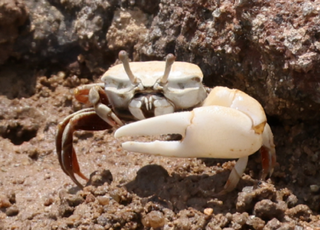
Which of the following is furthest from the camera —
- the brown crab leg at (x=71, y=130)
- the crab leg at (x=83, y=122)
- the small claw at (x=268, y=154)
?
the brown crab leg at (x=71, y=130)

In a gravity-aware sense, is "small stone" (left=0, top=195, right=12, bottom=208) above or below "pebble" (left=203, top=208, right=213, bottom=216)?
below

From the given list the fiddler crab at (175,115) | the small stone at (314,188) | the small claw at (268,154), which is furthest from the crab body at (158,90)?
the small stone at (314,188)

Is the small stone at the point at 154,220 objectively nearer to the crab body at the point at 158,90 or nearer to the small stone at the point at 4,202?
the crab body at the point at 158,90

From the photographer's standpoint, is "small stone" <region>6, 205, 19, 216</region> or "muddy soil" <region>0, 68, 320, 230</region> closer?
"muddy soil" <region>0, 68, 320, 230</region>

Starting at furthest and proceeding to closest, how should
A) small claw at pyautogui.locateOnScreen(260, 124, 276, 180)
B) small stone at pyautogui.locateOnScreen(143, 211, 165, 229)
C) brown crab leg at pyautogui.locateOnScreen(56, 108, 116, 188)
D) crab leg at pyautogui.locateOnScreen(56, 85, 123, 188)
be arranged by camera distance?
brown crab leg at pyautogui.locateOnScreen(56, 108, 116, 188), crab leg at pyautogui.locateOnScreen(56, 85, 123, 188), small claw at pyautogui.locateOnScreen(260, 124, 276, 180), small stone at pyautogui.locateOnScreen(143, 211, 165, 229)

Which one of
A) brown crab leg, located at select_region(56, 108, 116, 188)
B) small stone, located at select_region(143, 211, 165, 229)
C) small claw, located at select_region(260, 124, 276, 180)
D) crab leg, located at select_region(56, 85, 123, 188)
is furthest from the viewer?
brown crab leg, located at select_region(56, 108, 116, 188)

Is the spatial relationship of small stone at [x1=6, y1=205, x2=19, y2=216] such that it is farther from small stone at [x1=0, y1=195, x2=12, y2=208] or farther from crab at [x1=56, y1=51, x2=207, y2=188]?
crab at [x1=56, y1=51, x2=207, y2=188]

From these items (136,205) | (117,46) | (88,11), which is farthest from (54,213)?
(88,11)

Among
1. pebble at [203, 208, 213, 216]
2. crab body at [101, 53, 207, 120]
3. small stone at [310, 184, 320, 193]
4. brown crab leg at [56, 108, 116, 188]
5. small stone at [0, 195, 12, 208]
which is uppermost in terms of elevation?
crab body at [101, 53, 207, 120]

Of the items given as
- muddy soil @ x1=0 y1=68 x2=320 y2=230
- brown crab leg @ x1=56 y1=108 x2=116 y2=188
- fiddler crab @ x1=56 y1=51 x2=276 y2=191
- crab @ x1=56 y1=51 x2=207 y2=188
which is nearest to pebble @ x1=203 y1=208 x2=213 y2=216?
muddy soil @ x1=0 y1=68 x2=320 y2=230
